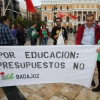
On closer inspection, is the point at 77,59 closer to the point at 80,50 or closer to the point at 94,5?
the point at 80,50

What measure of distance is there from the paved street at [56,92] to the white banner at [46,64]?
0.83 feet

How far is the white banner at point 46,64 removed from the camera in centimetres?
307

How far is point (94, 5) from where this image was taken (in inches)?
2975

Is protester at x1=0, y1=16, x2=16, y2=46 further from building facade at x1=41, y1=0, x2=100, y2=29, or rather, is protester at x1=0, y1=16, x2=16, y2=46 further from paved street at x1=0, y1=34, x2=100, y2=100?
building facade at x1=41, y1=0, x2=100, y2=29

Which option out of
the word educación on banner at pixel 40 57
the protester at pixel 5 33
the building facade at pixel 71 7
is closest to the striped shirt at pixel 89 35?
the word educación on banner at pixel 40 57

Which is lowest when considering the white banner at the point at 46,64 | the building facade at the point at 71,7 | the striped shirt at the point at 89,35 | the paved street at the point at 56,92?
the paved street at the point at 56,92

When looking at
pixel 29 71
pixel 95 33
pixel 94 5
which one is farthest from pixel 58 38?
pixel 94 5

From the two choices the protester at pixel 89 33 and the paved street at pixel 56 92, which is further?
the protester at pixel 89 33

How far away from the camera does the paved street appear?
313 centimetres

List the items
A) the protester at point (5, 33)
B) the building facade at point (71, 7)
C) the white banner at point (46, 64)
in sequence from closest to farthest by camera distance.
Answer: the white banner at point (46, 64), the protester at point (5, 33), the building facade at point (71, 7)

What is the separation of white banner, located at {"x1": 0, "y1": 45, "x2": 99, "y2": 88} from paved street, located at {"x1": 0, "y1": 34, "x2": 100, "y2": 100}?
25cm

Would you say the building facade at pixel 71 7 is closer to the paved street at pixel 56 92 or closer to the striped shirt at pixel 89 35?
the striped shirt at pixel 89 35

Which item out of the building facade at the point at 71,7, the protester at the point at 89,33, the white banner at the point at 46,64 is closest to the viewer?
the white banner at the point at 46,64

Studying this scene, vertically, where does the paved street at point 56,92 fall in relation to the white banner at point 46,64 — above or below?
below
